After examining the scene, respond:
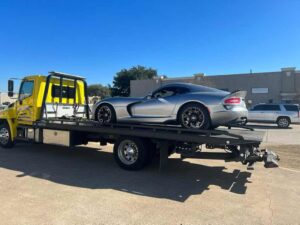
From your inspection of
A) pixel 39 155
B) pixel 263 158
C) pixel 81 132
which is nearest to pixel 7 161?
pixel 39 155

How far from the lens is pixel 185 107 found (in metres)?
6.55

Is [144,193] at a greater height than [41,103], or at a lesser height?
lesser

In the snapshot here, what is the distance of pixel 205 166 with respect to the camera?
782 cm

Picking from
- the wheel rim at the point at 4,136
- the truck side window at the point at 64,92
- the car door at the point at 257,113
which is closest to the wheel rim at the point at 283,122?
the car door at the point at 257,113

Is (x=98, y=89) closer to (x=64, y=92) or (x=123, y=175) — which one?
(x=64, y=92)

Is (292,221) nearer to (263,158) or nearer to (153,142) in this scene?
(263,158)

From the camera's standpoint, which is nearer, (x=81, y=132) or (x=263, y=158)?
(x=263, y=158)

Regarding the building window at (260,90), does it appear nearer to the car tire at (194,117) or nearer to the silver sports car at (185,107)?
the silver sports car at (185,107)

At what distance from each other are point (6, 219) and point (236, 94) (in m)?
4.94

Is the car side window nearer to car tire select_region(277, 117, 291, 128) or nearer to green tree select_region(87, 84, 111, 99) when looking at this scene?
car tire select_region(277, 117, 291, 128)

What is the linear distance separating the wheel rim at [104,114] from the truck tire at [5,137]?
3903mm

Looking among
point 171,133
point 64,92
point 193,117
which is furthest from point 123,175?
point 64,92

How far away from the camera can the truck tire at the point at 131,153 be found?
22.5 feet

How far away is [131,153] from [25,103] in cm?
438
